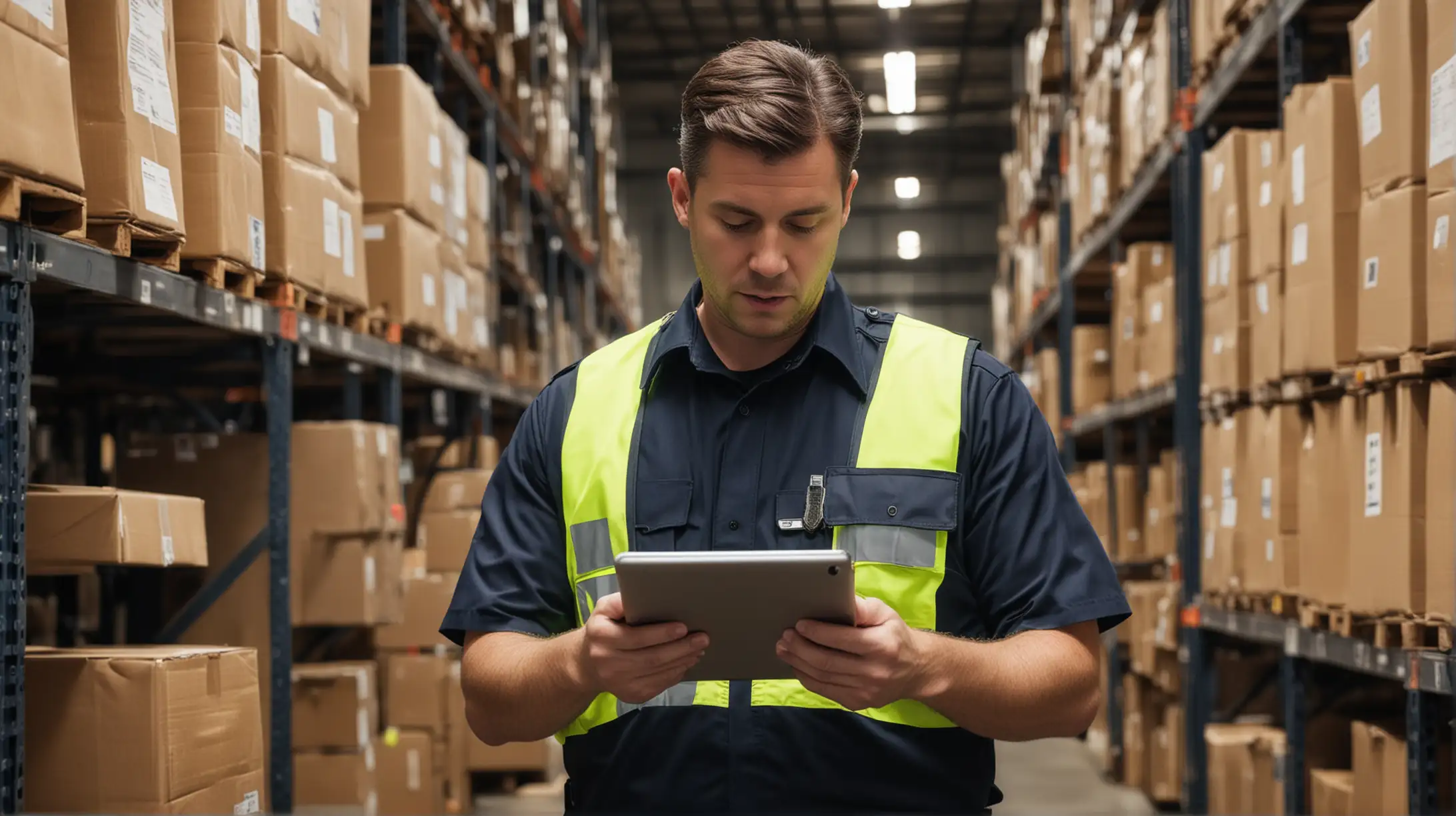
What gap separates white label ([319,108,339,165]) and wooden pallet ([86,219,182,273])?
100cm

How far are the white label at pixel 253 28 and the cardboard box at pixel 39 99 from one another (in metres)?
1.10

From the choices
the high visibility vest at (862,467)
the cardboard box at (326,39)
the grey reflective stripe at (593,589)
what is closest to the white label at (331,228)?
the cardboard box at (326,39)

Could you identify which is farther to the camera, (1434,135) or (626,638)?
(1434,135)

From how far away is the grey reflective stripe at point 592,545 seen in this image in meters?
2.28

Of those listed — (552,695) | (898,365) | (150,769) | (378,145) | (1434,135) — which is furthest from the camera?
(378,145)

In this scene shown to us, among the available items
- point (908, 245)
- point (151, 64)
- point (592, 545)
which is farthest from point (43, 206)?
point (908, 245)

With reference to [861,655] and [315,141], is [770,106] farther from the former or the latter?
[315,141]

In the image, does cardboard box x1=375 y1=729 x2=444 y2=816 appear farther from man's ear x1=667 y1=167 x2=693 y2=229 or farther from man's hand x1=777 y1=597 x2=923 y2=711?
man's hand x1=777 y1=597 x2=923 y2=711

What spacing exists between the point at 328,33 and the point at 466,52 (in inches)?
117

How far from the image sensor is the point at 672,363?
2.42 meters

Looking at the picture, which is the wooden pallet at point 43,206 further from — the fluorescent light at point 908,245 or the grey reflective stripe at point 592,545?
the fluorescent light at point 908,245

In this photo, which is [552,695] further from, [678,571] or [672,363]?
[672,363]

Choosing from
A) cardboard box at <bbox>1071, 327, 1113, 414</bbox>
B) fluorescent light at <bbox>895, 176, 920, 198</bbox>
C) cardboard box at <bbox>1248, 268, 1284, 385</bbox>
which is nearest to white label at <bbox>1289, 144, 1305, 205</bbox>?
cardboard box at <bbox>1248, 268, 1284, 385</bbox>

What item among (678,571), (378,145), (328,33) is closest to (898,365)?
(678,571)
